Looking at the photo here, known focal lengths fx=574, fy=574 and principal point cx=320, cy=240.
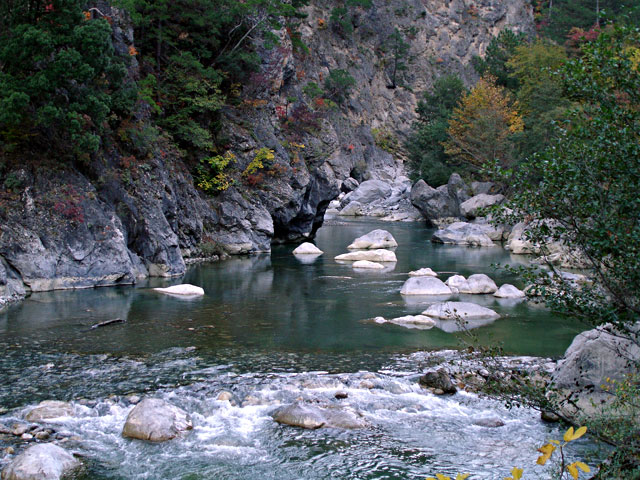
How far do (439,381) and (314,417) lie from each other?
2633 mm

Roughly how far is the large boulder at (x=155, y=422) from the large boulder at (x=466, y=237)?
90.6ft

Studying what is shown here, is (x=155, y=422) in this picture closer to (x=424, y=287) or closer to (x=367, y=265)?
(x=424, y=287)

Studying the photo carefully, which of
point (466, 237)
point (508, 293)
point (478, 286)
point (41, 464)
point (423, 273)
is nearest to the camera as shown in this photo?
point (41, 464)

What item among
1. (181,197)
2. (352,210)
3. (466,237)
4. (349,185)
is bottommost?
(466,237)

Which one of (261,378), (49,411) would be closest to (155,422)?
(49,411)

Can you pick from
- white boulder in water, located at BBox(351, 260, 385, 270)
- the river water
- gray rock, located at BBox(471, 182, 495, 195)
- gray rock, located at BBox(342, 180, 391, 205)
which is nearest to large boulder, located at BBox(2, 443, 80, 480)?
the river water

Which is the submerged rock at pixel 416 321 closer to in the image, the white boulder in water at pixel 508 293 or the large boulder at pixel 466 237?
the white boulder in water at pixel 508 293

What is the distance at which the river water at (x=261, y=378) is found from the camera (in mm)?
7633

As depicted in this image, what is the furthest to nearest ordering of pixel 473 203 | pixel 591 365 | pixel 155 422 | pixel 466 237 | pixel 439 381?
pixel 473 203 < pixel 466 237 < pixel 439 381 < pixel 591 365 < pixel 155 422

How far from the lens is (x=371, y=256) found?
1075 inches

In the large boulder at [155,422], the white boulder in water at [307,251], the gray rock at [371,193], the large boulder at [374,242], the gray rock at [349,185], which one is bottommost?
the large boulder at [155,422]

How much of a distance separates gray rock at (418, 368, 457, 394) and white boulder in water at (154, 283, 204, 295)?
10.2 meters

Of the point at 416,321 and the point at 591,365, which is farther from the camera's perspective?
the point at 416,321

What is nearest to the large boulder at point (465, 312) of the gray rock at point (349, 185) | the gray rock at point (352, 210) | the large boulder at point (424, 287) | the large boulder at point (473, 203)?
the large boulder at point (424, 287)
